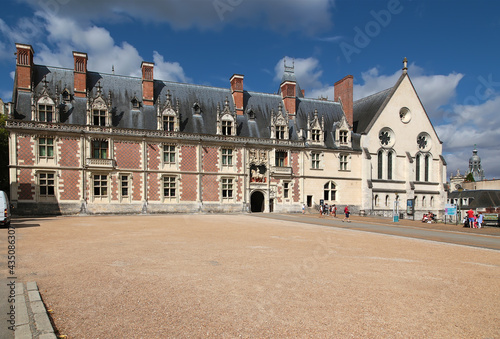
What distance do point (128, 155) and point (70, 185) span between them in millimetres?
5373

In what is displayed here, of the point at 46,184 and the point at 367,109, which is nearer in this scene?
the point at 46,184

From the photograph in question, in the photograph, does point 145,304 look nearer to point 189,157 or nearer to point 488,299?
point 488,299

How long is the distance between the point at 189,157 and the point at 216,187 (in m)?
3.93

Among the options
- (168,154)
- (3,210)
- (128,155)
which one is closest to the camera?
(3,210)

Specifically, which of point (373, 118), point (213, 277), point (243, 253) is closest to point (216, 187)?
point (373, 118)

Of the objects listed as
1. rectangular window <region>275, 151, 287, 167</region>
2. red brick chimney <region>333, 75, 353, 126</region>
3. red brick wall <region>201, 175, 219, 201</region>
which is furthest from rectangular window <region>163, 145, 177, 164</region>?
red brick chimney <region>333, 75, 353, 126</region>

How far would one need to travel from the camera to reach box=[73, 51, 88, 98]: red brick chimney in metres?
32.4

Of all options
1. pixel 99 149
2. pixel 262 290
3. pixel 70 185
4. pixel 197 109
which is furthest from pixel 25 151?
pixel 262 290

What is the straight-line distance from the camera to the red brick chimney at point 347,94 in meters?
41.9

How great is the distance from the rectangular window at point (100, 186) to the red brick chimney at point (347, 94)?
88.1ft

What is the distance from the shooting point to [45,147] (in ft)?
98.8

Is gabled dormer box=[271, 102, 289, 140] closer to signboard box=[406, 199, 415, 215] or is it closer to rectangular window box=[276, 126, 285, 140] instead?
rectangular window box=[276, 126, 285, 140]

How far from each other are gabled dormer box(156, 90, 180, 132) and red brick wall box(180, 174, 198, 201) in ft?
15.2

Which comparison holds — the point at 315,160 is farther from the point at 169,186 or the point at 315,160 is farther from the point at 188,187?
the point at 169,186
